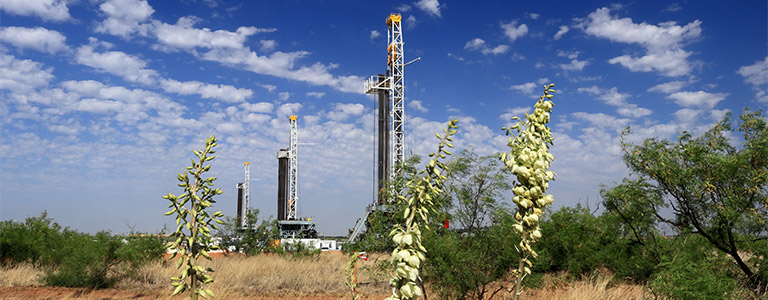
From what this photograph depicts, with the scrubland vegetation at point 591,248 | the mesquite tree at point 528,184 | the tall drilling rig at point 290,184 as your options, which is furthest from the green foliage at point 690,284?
the tall drilling rig at point 290,184

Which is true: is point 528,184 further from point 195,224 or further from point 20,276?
point 20,276

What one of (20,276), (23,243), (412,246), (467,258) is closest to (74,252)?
(20,276)

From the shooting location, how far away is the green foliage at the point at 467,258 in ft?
25.7

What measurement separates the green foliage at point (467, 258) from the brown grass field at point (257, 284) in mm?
814

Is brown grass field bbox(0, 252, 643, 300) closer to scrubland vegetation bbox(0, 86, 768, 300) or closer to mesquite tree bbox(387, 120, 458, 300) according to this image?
scrubland vegetation bbox(0, 86, 768, 300)

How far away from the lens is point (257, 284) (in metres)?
11.5

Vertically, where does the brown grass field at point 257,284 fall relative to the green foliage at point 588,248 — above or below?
below

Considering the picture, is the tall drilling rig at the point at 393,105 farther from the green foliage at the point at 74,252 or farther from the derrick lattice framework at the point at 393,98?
the green foliage at the point at 74,252

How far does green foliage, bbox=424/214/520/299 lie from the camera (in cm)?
784

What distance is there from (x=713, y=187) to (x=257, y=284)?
29.8 feet

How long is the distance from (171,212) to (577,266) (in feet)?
33.7

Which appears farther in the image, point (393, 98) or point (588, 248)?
point (393, 98)

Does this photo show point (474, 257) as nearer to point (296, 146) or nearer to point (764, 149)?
point (764, 149)

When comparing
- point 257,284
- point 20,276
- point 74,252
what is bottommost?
point 257,284
